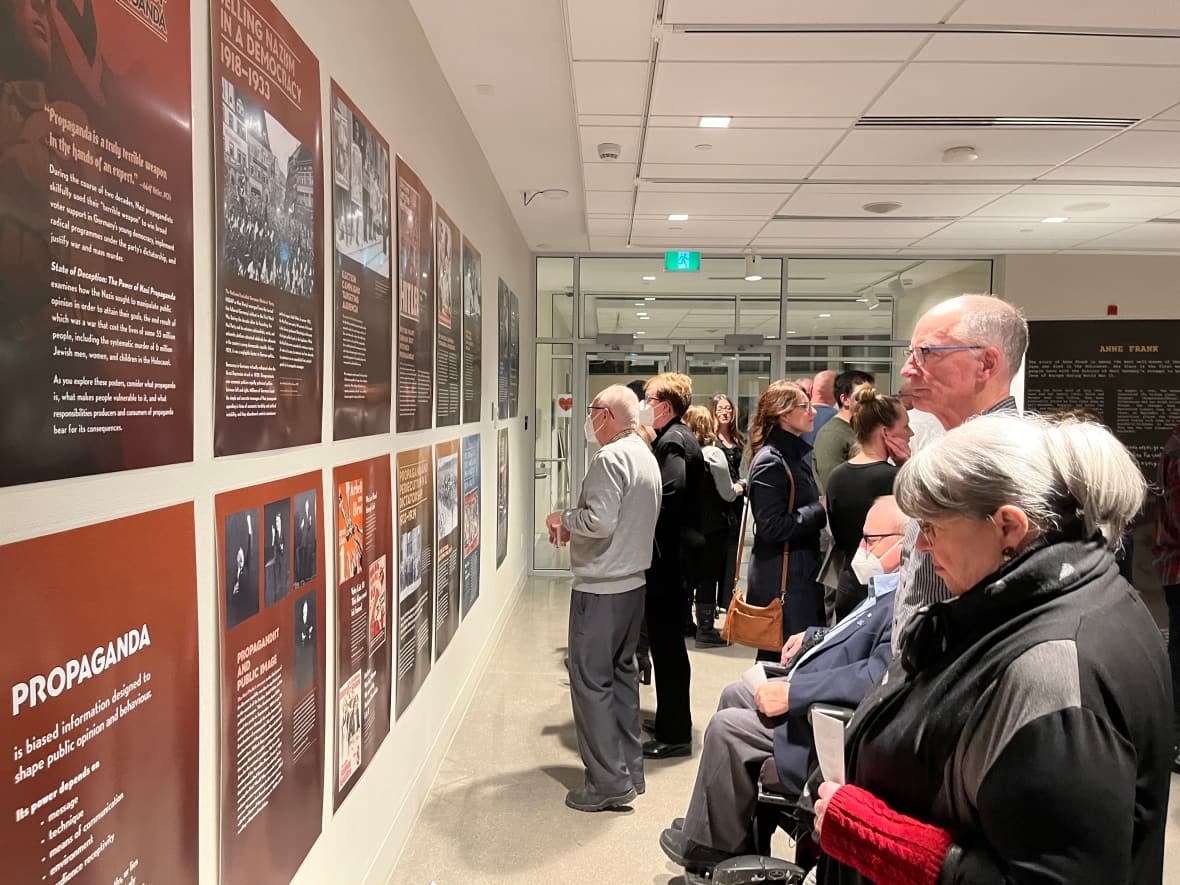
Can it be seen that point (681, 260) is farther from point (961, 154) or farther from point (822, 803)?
point (822, 803)

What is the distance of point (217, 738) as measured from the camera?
1.40m

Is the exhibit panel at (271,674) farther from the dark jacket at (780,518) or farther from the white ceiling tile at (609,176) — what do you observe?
the white ceiling tile at (609,176)

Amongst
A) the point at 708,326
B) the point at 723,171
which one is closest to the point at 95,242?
the point at 723,171

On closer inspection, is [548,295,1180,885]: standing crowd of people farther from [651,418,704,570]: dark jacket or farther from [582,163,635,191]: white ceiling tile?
[582,163,635,191]: white ceiling tile

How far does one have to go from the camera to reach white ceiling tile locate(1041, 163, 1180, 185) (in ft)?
14.5

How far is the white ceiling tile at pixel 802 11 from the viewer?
258cm

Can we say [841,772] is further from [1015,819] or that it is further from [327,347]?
[327,347]

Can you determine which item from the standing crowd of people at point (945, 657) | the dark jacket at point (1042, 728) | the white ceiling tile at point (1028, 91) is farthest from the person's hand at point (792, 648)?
the white ceiling tile at point (1028, 91)

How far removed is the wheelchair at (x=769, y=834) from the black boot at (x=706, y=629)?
10.1 feet

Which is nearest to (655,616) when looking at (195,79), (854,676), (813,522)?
(813,522)

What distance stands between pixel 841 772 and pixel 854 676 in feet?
1.50

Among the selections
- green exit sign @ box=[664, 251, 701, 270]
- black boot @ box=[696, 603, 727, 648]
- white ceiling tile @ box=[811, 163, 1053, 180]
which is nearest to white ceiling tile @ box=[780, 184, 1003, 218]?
white ceiling tile @ box=[811, 163, 1053, 180]

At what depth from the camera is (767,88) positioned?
131 inches

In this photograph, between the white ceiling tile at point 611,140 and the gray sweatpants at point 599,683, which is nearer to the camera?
the gray sweatpants at point 599,683
